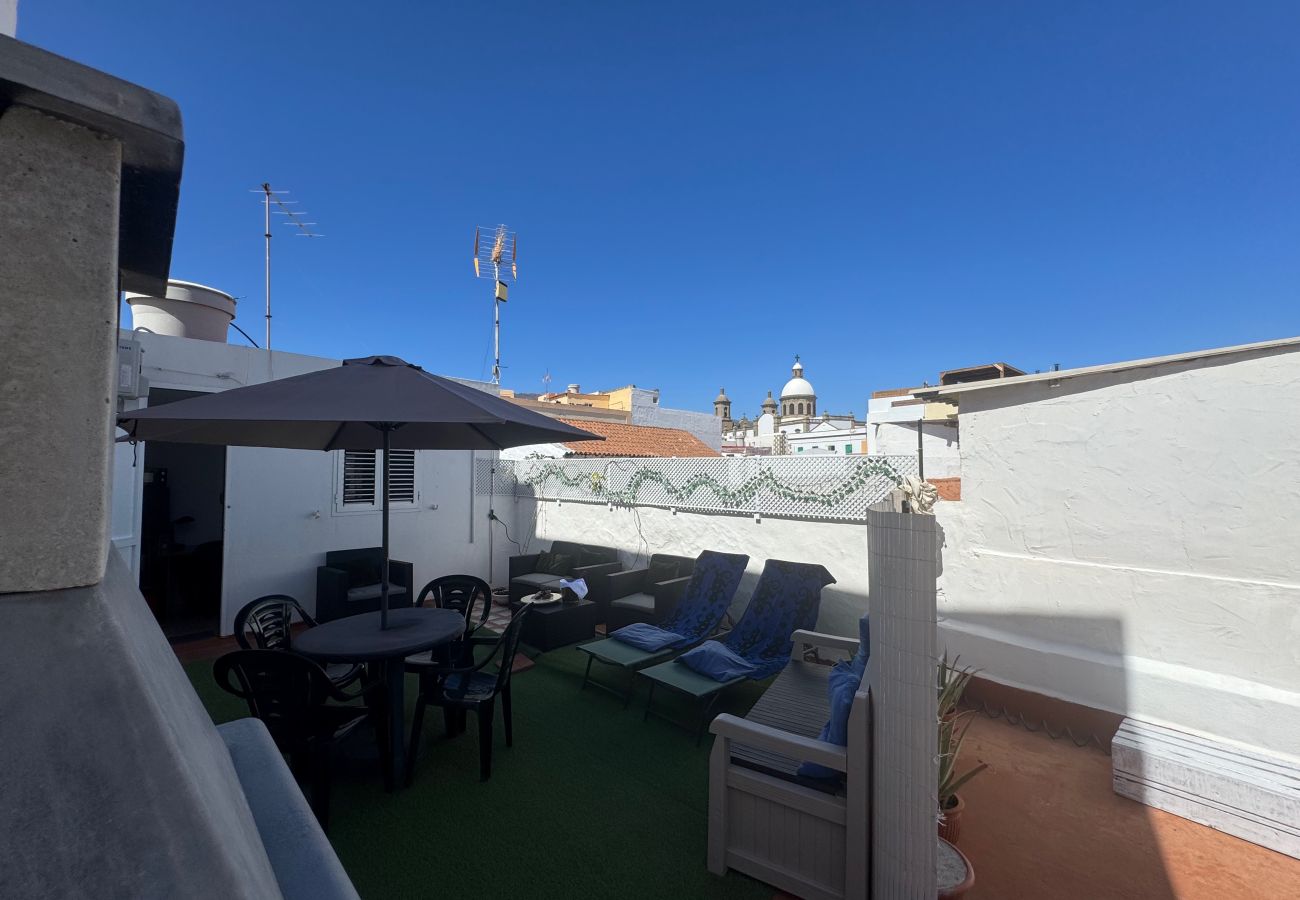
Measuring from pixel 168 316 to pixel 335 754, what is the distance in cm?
553

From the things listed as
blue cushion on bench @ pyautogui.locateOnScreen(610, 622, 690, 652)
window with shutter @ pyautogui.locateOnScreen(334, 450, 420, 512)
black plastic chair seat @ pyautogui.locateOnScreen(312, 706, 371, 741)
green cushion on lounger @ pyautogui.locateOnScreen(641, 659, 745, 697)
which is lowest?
green cushion on lounger @ pyautogui.locateOnScreen(641, 659, 745, 697)

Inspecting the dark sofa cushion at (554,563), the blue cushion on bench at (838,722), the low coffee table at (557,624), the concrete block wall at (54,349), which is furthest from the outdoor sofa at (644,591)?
the concrete block wall at (54,349)

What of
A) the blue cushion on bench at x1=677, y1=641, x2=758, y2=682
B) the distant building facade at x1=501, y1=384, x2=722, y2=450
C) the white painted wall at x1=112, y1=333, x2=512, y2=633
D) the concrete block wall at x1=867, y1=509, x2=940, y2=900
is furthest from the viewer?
the distant building facade at x1=501, y1=384, x2=722, y2=450

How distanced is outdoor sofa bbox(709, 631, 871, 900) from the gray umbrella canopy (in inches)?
74.4

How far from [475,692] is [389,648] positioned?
0.66 meters

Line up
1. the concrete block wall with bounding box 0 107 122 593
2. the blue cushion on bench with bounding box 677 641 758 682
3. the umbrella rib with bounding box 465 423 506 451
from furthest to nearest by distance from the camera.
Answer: the umbrella rib with bounding box 465 423 506 451
the blue cushion on bench with bounding box 677 641 758 682
the concrete block wall with bounding box 0 107 122 593

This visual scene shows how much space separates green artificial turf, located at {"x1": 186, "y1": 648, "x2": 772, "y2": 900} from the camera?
2486 mm

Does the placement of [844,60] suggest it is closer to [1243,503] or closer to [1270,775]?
[1243,503]

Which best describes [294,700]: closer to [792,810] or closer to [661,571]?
[792,810]

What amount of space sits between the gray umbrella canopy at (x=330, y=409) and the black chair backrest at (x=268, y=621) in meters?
1.14

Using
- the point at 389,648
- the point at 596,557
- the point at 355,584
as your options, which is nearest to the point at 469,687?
the point at 389,648

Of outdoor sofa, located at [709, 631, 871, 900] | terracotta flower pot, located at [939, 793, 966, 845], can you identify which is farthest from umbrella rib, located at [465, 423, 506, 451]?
terracotta flower pot, located at [939, 793, 966, 845]

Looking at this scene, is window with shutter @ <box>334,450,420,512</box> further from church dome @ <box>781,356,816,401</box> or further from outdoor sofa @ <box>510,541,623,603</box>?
church dome @ <box>781,356,816,401</box>

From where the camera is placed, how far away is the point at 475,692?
11.3 feet
